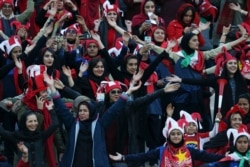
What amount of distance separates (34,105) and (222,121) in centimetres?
239

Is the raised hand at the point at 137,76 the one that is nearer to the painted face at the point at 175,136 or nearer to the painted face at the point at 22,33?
the painted face at the point at 175,136

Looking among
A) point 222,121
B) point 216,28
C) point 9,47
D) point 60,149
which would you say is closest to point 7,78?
point 9,47

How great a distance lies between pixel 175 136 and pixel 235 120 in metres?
1.12

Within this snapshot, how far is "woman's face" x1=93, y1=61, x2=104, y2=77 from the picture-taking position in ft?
57.7

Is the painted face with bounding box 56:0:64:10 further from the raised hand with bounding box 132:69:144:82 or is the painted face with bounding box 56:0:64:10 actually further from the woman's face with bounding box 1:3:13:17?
the raised hand with bounding box 132:69:144:82

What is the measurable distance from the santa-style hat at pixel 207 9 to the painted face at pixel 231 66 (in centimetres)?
276

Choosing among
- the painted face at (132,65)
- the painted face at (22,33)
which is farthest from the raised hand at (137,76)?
the painted face at (22,33)

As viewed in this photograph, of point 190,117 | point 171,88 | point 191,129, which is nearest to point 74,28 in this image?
point 190,117

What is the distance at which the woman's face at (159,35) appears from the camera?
61.5 ft

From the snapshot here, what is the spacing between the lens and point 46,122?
16.6 m

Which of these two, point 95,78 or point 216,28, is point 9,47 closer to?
point 95,78

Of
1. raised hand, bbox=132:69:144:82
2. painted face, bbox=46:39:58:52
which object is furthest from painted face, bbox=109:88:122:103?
painted face, bbox=46:39:58:52

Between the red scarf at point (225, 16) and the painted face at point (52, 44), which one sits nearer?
the painted face at point (52, 44)

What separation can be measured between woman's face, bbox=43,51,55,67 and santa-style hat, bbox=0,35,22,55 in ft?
2.03
